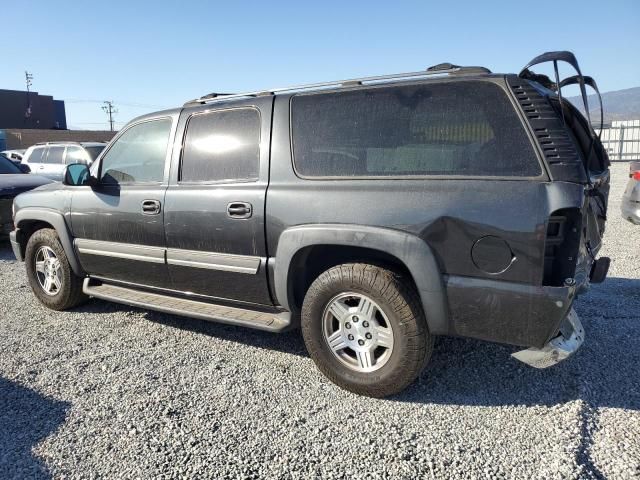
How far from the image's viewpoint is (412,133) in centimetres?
292

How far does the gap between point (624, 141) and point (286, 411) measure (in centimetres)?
3065

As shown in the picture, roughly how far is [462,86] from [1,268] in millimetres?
6730

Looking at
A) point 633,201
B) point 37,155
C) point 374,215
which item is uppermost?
point 37,155

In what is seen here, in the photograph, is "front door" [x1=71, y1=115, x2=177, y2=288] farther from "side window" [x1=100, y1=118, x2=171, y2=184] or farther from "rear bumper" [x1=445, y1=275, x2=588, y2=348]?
"rear bumper" [x1=445, y1=275, x2=588, y2=348]

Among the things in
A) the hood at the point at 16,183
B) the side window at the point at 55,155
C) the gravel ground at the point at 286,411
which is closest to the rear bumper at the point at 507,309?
the gravel ground at the point at 286,411

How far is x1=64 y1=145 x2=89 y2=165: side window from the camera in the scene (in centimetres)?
1225

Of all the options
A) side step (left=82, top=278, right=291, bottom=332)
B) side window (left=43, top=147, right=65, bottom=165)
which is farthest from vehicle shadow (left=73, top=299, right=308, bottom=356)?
side window (left=43, top=147, right=65, bottom=165)

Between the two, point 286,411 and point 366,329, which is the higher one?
point 366,329

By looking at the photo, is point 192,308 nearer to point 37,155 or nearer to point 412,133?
point 412,133

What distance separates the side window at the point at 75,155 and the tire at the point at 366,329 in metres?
10.9

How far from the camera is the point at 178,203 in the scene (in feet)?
12.2

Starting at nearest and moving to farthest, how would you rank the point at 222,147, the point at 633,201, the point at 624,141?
the point at 222,147 < the point at 633,201 < the point at 624,141

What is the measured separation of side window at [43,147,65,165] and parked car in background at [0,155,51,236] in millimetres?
4250

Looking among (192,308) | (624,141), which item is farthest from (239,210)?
(624,141)
